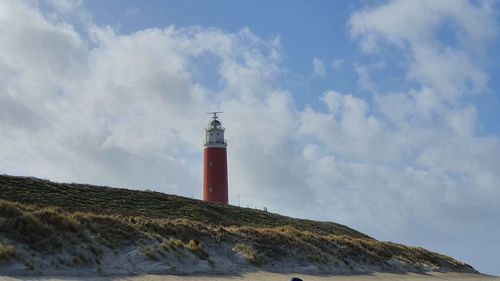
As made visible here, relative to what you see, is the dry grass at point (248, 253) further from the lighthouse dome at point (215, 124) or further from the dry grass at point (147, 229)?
the lighthouse dome at point (215, 124)

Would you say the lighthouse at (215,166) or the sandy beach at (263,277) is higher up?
the lighthouse at (215,166)

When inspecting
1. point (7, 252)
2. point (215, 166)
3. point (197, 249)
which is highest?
point (215, 166)

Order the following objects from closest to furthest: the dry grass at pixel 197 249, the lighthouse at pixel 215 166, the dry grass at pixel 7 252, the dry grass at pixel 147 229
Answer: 1. the dry grass at pixel 7 252
2. the dry grass at pixel 147 229
3. the dry grass at pixel 197 249
4. the lighthouse at pixel 215 166

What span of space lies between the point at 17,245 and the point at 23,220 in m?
1.71

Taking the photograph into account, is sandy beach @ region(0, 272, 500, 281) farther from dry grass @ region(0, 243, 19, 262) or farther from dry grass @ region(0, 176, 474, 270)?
dry grass @ region(0, 176, 474, 270)

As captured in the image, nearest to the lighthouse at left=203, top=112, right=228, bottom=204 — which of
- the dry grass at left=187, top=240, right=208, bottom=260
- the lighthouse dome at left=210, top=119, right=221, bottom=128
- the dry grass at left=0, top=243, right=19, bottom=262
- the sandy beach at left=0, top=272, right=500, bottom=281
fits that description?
the lighthouse dome at left=210, top=119, right=221, bottom=128

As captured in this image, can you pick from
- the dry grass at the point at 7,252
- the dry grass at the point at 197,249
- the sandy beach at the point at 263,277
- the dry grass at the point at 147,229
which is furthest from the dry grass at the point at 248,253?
the dry grass at the point at 7,252

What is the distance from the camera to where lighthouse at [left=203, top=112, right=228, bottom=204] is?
6284cm

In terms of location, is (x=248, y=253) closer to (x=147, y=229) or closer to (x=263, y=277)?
(x=263, y=277)

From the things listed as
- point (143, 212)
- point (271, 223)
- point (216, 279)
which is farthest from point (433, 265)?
point (216, 279)

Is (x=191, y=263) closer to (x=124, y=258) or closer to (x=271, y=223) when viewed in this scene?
(x=124, y=258)

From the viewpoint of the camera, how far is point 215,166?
6406cm

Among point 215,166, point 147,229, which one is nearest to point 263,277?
point 147,229

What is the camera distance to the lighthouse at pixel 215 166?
62844 mm
